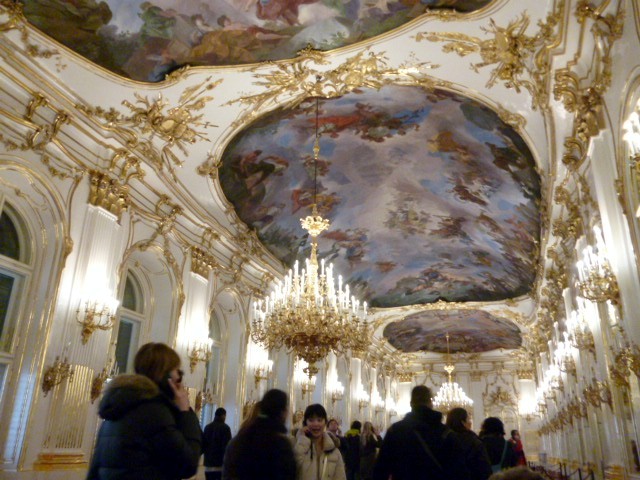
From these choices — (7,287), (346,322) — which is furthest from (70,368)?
(346,322)

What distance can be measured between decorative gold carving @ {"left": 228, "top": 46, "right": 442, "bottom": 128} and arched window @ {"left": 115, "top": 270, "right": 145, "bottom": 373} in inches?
146

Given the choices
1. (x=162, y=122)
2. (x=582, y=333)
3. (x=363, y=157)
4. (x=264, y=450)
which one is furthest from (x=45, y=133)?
(x=582, y=333)

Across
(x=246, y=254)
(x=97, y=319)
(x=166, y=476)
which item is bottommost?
(x=166, y=476)

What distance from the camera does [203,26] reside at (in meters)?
7.67

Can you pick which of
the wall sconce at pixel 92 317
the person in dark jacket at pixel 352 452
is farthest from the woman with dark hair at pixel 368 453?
the wall sconce at pixel 92 317

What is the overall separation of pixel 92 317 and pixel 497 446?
5520 millimetres

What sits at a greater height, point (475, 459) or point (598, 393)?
point (598, 393)

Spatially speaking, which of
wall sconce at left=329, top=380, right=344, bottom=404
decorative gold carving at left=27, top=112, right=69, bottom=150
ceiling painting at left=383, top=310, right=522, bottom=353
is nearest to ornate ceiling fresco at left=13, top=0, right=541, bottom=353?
decorative gold carving at left=27, top=112, right=69, bottom=150

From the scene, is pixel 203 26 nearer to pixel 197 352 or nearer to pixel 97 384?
pixel 97 384

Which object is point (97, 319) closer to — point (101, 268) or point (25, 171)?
point (101, 268)

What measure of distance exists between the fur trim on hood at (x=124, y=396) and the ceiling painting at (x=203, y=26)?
6.02 metres

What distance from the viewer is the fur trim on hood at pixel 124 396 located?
246 centimetres

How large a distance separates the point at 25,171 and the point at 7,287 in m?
1.54

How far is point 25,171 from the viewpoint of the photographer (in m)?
7.10
